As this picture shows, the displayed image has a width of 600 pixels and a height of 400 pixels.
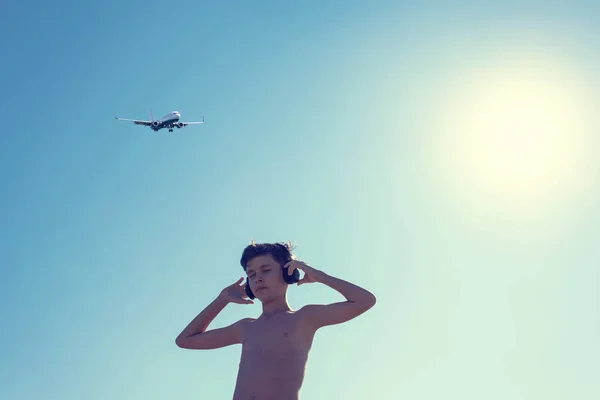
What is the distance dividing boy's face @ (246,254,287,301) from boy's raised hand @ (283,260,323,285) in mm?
121

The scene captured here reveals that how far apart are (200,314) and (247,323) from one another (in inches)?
19.5

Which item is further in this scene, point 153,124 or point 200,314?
point 153,124

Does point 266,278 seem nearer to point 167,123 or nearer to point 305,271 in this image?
point 305,271

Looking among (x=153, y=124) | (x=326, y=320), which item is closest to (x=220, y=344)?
(x=326, y=320)

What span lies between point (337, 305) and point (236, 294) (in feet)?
3.26

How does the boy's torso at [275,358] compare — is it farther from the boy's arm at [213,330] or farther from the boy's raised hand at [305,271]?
the boy's raised hand at [305,271]

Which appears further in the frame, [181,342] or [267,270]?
[181,342]

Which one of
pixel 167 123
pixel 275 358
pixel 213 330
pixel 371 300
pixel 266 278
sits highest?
pixel 167 123

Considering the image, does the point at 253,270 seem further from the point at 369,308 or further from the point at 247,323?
the point at 369,308

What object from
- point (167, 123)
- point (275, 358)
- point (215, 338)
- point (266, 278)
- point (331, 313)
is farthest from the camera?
point (167, 123)

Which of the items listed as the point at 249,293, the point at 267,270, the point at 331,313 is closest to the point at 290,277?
the point at 267,270

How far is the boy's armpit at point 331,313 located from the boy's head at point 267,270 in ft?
1.12

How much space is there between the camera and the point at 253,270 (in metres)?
5.53

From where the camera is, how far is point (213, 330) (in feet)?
18.5
